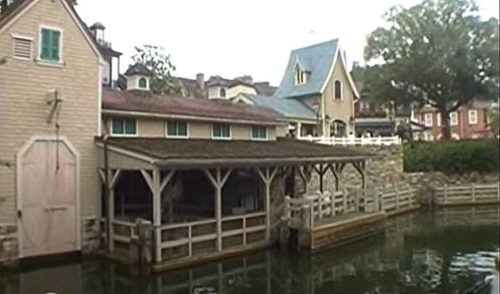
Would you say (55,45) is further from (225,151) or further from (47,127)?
(225,151)

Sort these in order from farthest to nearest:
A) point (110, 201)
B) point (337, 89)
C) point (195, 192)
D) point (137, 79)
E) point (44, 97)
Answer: point (337, 89) < point (137, 79) < point (195, 192) < point (110, 201) < point (44, 97)

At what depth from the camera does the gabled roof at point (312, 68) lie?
94.2 ft

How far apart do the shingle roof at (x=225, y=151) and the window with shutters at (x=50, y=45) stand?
6.75 ft

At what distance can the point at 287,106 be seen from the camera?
91.7 ft

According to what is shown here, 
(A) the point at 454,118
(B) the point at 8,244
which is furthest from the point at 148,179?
(A) the point at 454,118

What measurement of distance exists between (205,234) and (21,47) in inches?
214

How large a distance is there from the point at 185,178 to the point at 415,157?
12.3m

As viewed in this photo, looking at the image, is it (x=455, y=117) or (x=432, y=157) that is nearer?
(x=455, y=117)

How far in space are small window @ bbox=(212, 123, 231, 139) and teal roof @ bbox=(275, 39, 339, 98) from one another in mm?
13183

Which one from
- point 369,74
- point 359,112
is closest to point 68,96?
point 369,74

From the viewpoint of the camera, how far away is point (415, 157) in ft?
76.8

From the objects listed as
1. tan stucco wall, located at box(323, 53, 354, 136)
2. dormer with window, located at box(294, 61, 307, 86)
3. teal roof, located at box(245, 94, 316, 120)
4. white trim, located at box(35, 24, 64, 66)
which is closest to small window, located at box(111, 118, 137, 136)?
white trim, located at box(35, 24, 64, 66)

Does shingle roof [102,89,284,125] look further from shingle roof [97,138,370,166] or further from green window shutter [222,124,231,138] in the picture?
shingle roof [97,138,370,166]

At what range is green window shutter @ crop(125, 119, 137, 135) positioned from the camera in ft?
43.9
